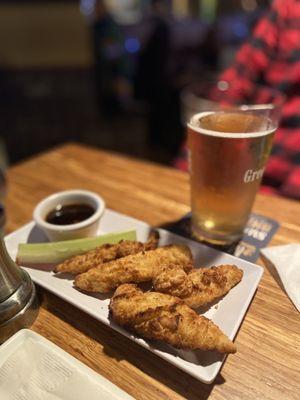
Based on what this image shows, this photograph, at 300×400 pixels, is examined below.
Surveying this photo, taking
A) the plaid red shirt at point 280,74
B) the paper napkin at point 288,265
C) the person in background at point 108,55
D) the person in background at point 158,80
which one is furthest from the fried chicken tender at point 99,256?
the person in background at point 108,55

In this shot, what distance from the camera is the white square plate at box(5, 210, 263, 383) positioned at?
1.87ft

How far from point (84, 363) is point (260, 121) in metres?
0.64

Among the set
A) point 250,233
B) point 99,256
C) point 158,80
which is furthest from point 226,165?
point 158,80

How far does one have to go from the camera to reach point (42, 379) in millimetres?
556

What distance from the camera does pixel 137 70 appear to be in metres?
3.91

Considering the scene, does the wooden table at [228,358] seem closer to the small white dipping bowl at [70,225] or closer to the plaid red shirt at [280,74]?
the small white dipping bowl at [70,225]

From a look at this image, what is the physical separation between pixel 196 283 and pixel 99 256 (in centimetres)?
22

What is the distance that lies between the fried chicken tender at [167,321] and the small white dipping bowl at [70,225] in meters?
0.24

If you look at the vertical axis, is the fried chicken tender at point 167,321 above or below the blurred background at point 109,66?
above

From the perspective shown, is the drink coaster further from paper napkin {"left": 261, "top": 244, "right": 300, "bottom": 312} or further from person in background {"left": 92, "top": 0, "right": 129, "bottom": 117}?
person in background {"left": 92, "top": 0, "right": 129, "bottom": 117}

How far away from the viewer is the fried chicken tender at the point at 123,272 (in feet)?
2.28

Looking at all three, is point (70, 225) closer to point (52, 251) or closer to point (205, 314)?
point (52, 251)

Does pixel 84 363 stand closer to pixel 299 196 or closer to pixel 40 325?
pixel 40 325

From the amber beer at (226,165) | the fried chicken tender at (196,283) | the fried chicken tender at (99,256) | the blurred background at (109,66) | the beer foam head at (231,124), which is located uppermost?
the beer foam head at (231,124)
